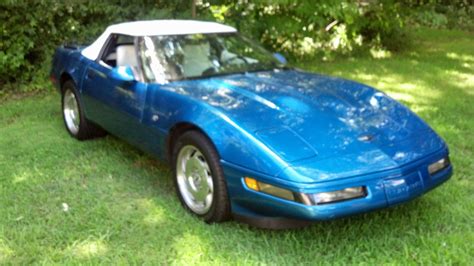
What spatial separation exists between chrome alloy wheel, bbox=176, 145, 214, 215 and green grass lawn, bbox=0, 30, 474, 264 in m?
0.11

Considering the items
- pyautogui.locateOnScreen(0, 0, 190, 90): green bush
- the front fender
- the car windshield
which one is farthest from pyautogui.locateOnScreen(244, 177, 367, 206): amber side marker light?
pyautogui.locateOnScreen(0, 0, 190, 90): green bush

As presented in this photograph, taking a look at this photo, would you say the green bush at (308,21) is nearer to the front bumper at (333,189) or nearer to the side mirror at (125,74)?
the side mirror at (125,74)

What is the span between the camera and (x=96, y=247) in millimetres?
3221

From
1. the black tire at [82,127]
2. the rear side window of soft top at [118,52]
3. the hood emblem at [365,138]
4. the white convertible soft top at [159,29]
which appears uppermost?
the white convertible soft top at [159,29]

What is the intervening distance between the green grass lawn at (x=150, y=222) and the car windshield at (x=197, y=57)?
0.92 meters

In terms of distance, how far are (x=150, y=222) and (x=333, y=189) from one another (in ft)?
4.52

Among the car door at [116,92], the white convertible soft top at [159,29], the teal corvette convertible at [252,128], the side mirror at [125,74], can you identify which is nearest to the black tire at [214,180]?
the teal corvette convertible at [252,128]

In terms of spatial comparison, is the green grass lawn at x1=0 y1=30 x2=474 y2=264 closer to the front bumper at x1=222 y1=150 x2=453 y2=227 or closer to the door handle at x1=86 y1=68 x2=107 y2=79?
the front bumper at x1=222 y1=150 x2=453 y2=227

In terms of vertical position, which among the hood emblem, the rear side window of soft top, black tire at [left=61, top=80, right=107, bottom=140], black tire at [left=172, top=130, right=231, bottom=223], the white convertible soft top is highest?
the white convertible soft top

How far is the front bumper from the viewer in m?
2.79

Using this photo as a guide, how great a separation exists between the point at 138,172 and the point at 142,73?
918 millimetres

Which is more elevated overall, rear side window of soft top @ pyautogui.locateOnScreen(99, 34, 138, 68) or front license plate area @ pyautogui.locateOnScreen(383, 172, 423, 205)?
rear side window of soft top @ pyautogui.locateOnScreen(99, 34, 138, 68)

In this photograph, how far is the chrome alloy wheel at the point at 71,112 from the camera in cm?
549

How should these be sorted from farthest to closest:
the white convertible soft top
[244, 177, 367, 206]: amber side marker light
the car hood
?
the white convertible soft top → the car hood → [244, 177, 367, 206]: amber side marker light
